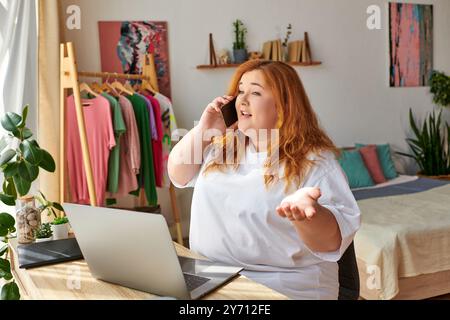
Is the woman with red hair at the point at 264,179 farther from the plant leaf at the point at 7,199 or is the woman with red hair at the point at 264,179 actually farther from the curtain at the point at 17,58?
the curtain at the point at 17,58

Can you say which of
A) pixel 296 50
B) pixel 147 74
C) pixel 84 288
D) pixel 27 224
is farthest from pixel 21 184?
pixel 296 50

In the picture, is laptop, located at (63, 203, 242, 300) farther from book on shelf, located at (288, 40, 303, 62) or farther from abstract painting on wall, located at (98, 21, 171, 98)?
book on shelf, located at (288, 40, 303, 62)

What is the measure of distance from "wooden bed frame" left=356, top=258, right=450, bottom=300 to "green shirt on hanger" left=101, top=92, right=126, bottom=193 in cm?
152

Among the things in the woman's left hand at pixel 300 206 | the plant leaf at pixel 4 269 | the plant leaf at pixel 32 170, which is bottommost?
the plant leaf at pixel 4 269

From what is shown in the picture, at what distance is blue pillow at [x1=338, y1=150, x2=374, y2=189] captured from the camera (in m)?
3.91

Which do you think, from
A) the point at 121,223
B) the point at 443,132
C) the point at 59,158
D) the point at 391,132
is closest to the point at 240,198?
the point at 121,223

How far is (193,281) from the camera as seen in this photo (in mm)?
1075

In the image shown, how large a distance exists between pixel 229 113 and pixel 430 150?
11.4ft

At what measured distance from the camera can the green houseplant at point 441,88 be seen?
461 cm

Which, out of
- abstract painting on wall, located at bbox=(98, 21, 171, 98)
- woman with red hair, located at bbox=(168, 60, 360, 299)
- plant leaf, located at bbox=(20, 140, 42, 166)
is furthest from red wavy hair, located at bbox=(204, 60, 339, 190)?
abstract painting on wall, located at bbox=(98, 21, 171, 98)

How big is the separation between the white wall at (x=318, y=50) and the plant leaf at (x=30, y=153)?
1974 millimetres

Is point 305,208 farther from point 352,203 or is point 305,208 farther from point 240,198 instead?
point 240,198

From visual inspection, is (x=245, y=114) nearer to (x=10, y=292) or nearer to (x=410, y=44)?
(x=10, y=292)

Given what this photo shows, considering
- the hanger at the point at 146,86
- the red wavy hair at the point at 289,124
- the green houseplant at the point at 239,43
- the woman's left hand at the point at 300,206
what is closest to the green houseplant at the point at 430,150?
the green houseplant at the point at 239,43
